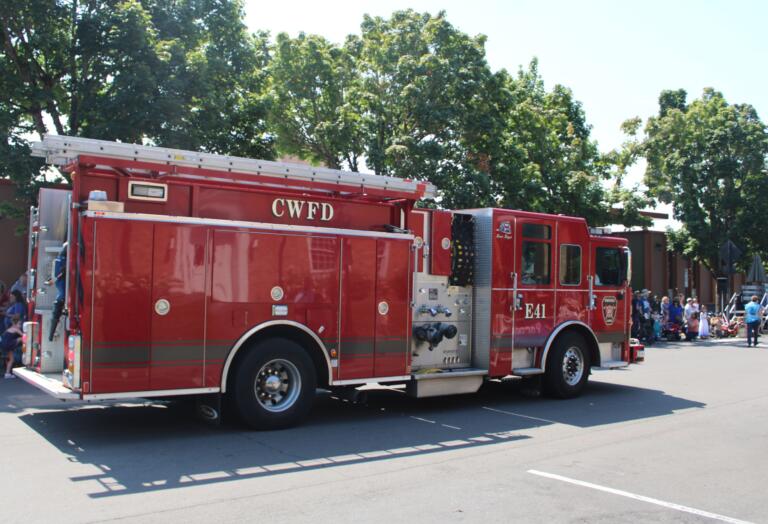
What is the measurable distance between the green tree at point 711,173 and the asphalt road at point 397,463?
2096 centimetres

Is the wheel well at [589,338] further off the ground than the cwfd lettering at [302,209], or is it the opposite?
the cwfd lettering at [302,209]

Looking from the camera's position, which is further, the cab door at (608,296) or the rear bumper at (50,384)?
the cab door at (608,296)

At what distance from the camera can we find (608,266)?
1250 centimetres

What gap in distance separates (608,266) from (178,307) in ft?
25.5

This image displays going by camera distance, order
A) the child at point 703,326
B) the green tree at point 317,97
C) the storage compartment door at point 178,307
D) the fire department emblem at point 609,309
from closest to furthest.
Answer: the storage compartment door at point 178,307 < the fire department emblem at point 609,309 < the green tree at point 317,97 < the child at point 703,326

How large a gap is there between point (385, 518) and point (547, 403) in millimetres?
6295

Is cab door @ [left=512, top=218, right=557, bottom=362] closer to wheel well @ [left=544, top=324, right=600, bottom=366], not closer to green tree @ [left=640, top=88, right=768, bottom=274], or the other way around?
wheel well @ [left=544, top=324, right=600, bottom=366]

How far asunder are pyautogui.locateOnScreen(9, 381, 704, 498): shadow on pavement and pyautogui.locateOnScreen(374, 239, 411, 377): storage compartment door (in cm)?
80

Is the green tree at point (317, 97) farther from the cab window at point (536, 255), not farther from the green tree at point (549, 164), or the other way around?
the cab window at point (536, 255)

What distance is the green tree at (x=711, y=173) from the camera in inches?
1176

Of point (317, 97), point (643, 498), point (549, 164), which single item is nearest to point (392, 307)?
point (643, 498)

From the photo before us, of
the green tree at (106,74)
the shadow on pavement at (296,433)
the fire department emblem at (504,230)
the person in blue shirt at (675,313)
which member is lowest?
the shadow on pavement at (296,433)

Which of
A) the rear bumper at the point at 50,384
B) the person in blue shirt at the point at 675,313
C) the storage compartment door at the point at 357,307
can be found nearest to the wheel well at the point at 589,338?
the storage compartment door at the point at 357,307

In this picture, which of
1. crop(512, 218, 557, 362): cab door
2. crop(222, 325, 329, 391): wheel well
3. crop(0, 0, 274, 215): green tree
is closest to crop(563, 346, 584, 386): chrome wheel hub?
crop(512, 218, 557, 362): cab door
